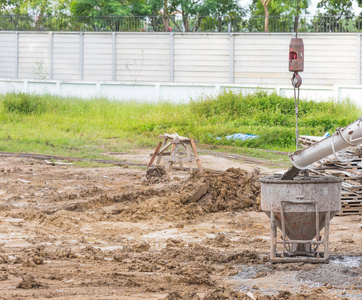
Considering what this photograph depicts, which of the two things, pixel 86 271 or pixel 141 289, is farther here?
pixel 86 271

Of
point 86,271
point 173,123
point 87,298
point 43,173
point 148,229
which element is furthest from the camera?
point 173,123

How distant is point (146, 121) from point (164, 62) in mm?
6696

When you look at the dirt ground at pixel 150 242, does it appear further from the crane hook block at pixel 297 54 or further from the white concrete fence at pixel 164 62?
the white concrete fence at pixel 164 62

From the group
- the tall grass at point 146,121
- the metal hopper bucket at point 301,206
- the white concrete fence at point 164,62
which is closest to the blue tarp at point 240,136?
the tall grass at point 146,121

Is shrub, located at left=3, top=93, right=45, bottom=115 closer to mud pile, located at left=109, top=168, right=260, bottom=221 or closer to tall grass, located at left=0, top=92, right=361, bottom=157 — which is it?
tall grass, located at left=0, top=92, right=361, bottom=157

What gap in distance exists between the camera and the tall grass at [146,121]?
673 inches

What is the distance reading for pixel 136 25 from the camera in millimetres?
26047

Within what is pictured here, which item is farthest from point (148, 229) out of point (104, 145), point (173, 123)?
point (173, 123)

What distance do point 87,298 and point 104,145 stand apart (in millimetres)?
12202

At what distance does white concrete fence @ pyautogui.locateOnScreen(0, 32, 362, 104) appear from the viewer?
927 inches

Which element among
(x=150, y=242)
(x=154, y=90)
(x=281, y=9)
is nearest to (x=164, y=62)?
(x=154, y=90)

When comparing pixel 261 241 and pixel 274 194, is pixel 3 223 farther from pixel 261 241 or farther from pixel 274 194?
pixel 274 194

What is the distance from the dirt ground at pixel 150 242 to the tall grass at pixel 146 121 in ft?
16.6

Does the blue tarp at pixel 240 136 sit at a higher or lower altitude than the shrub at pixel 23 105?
lower
